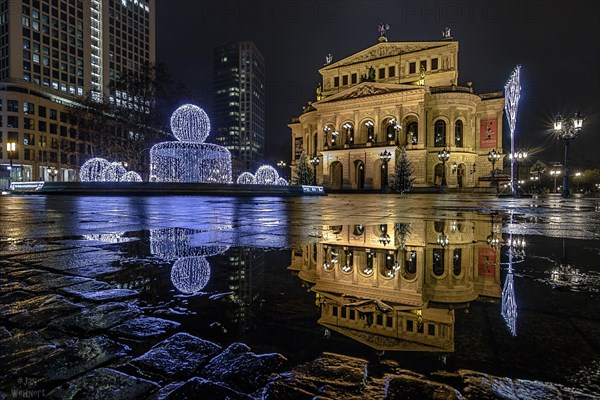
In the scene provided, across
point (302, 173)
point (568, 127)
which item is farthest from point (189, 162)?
point (302, 173)

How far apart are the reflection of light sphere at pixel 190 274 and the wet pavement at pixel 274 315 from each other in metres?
0.02

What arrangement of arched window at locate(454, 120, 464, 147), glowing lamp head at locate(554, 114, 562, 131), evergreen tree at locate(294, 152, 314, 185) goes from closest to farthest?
glowing lamp head at locate(554, 114, 562, 131)
evergreen tree at locate(294, 152, 314, 185)
arched window at locate(454, 120, 464, 147)

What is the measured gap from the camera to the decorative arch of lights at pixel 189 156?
22344 mm

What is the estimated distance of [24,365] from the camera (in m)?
1.23

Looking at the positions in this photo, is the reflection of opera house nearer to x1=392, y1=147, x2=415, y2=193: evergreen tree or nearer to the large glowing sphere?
the large glowing sphere

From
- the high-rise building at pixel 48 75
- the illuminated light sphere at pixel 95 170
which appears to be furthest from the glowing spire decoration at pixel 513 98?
the high-rise building at pixel 48 75

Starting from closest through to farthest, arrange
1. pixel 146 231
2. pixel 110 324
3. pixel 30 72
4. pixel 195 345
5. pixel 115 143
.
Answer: pixel 195 345
pixel 110 324
pixel 146 231
pixel 115 143
pixel 30 72

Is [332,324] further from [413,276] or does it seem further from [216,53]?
[216,53]

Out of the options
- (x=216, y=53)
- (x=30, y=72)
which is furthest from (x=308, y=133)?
(x=216, y=53)

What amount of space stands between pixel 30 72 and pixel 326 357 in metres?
89.4

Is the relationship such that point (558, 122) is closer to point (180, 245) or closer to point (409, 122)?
point (180, 245)

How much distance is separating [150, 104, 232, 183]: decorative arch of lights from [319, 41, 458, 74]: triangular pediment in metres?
38.5

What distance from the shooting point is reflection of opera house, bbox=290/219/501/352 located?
1.56m

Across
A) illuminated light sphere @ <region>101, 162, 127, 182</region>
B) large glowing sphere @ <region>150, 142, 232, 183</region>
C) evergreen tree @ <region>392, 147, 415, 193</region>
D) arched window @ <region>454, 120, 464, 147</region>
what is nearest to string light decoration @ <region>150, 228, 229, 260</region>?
large glowing sphere @ <region>150, 142, 232, 183</region>
